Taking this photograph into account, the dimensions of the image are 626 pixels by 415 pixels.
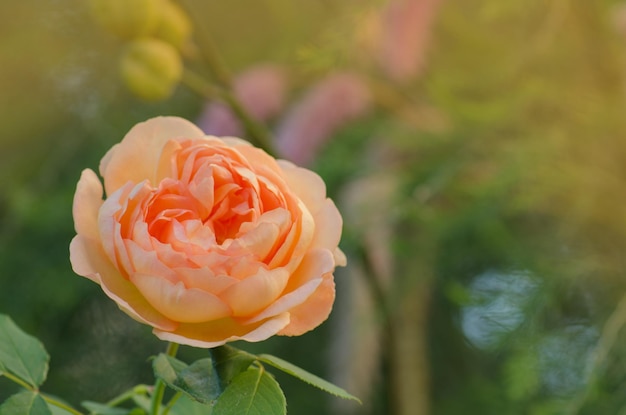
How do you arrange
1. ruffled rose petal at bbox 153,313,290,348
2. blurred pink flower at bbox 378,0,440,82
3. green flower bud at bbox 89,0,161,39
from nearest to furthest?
1. ruffled rose petal at bbox 153,313,290,348
2. green flower bud at bbox 89,0,161,39
3. blurred pink flower at bbox 378,0,440,82

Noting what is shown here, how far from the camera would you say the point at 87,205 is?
0.11 m

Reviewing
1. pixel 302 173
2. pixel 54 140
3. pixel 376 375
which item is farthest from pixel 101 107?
pixel 302 173

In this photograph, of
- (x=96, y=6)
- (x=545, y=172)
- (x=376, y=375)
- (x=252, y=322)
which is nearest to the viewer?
(x=252, y=322)

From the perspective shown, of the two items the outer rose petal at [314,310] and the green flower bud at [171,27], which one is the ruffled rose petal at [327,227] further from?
the green flower bud at [171,27]

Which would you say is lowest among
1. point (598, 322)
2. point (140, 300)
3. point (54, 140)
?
point (54, 140)

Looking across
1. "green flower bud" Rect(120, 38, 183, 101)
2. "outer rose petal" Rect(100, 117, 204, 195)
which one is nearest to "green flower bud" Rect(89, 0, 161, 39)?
"green flower bud" Rect(120, 38, 183, 101)

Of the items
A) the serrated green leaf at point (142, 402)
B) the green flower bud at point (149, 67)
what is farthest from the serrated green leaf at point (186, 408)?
the green flower bud at point (149, 67)

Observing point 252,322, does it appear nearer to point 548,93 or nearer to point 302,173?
point 302,173

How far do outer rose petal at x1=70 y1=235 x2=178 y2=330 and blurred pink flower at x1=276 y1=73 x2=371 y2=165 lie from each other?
0.26 m

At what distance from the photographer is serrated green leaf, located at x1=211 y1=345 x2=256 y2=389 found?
0.34 feet

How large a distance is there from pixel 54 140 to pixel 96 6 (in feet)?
1.09

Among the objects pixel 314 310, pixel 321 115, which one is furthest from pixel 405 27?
pixel 314 310

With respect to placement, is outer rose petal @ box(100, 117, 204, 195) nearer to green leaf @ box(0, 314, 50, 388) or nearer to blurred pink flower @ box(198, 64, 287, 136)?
green leaf @ box(0, 314, 50, 388)

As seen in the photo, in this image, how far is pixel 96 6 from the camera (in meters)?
0.22
